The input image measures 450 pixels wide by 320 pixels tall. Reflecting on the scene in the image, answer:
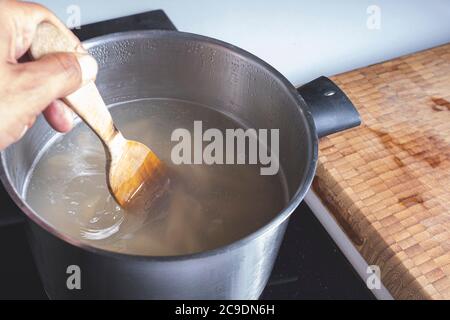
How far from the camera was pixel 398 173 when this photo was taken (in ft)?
2.79

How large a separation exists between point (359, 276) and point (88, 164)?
41 centimetres

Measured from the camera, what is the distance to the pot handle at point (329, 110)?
29.5 inches

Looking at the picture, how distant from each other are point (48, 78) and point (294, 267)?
434 mm

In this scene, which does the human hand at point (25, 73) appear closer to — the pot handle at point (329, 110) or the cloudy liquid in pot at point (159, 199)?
the cloudy liquid in pot at point (159, 199)

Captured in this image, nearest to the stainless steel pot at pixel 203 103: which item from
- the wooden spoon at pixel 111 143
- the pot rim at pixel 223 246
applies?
the pot rim at pixel 223 246

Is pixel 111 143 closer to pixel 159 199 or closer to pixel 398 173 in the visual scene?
pixel 159 199

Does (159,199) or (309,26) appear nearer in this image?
(159,199)

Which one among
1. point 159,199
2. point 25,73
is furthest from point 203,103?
point 25,73

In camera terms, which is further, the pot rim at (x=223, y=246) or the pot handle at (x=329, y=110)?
the pot handle at (x=329, y=110)

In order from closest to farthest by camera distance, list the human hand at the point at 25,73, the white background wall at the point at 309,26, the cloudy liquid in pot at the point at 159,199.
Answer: the human hand at the point at 25,73, the cloudy liquid in pot at the point at 159,199, the white background wall at the point at 309,26

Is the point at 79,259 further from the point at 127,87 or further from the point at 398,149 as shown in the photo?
the point at 398,149

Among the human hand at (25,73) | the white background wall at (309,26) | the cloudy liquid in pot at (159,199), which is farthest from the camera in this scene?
the white background wall at (309,26)

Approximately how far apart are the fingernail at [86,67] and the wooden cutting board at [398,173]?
1.30 ft
